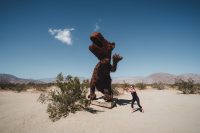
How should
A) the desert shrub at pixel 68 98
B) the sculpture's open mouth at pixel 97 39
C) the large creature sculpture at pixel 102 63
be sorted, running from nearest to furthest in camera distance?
1. the desert shrub at pixel 68 98
2. the sculpture's open mouth at pixel 97 39
3. the large creature sculpture at pixel 102 63

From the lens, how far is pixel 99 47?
421 inches

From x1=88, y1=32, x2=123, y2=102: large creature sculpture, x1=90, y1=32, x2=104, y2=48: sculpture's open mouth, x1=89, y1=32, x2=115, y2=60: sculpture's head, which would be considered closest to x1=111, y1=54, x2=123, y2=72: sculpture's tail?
x1=88, y1=32, x2=123, y2=102: large creature sculpture

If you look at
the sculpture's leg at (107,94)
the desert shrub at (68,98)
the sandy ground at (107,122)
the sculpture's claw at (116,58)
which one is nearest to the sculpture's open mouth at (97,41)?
the sculpture's claw at (116,58)

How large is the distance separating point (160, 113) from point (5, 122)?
8.03 metres

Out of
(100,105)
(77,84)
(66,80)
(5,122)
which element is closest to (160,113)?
(100,105)

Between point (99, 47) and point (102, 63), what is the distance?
3.28 feet

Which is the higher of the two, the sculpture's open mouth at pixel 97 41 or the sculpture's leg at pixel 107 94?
the sculpture's open mouth at pixel 97 41

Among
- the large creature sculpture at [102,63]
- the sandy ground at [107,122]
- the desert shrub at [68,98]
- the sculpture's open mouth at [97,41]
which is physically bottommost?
the sandy ground at [107,122]

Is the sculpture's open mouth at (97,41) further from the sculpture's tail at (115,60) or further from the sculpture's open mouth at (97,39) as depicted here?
the sculpture's tail at (115,60)

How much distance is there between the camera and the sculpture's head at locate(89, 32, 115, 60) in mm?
10477

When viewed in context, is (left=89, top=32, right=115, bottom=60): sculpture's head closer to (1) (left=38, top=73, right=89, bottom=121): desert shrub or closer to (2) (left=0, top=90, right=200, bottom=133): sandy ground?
(1) (left=38, top=73, right=89, bottom=121): desert shrub

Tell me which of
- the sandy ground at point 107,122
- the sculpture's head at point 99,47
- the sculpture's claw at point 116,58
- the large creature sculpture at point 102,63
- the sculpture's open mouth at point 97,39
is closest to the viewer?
the sandy ground at point 107,122

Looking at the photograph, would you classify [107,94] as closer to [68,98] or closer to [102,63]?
[102,63]

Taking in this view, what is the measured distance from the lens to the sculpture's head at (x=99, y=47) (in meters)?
10.5
